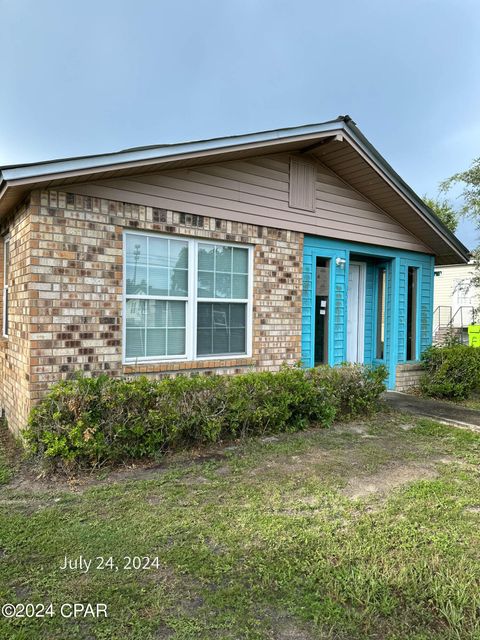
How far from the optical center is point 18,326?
18.0 feet

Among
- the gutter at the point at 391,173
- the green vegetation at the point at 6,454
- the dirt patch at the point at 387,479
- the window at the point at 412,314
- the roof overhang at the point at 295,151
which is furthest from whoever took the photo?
the window at the point at 412,314

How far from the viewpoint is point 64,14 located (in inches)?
498

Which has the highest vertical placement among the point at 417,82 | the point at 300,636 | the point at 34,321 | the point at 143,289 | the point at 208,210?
the point at 417,82

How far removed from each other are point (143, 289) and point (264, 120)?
2376 cm

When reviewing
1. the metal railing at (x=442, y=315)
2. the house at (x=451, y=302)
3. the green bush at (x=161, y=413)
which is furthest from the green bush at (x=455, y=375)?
the metal railing at (x=442, y=315)

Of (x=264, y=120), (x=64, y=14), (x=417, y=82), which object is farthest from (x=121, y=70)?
(x=417, y=82)

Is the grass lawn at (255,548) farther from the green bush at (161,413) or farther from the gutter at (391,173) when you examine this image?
the gutter at (391,173)

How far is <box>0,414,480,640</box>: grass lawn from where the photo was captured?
229cm

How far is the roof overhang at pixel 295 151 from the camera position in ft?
15.4

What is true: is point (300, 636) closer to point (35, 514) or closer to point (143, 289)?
point (35, 514)

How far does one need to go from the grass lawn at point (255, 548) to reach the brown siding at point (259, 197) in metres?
3.27

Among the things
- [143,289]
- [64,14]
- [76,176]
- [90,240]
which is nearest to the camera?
[76,176]

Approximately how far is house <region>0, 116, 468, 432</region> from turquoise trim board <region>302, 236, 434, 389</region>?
39mm

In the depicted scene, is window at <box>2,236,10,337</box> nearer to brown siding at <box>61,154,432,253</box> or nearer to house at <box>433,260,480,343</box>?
brown siding at <box>61,154,432,253</box>
